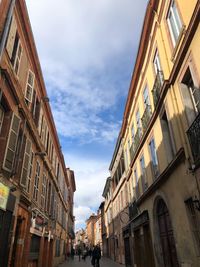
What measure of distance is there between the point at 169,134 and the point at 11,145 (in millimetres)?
6316

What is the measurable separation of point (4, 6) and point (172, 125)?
7144 mm

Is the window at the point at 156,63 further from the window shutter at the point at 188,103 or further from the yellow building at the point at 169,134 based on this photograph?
the window shutter at the point at 188,103

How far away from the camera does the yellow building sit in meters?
7.49

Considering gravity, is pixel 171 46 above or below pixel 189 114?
above

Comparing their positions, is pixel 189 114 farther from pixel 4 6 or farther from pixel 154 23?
pixel 4 6

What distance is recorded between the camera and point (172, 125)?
917 cm

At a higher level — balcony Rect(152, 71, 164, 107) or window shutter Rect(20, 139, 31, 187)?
balcony Rect(152, 71, 164, 107)

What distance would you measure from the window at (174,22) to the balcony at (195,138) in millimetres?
3753

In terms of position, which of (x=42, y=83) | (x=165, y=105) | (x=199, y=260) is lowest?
(x=199, y=260)

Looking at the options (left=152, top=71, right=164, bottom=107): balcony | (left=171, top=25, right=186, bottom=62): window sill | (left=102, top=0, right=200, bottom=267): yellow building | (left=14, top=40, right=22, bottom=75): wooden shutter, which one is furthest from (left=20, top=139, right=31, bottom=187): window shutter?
(left=171, top=25, right=186, bottom=62): window sill

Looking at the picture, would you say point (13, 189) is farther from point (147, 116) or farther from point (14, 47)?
point (147, 116)

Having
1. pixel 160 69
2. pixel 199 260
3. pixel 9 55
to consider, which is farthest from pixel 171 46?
pixel 199 260

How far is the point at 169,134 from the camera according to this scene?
1043 cm

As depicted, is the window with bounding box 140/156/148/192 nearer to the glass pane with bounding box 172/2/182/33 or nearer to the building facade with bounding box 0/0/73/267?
the building facade with bounding box 0/0/73/267
